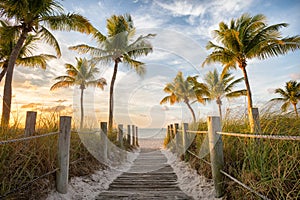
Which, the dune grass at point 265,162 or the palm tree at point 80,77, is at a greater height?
the palm tree at point 80,77

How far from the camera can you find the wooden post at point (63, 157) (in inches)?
115

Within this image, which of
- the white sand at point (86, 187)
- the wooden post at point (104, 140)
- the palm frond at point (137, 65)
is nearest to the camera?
the white sand at point (86, 187)

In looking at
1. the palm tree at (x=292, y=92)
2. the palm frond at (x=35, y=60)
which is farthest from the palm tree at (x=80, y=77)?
the palm tree at (x=292, y=92)

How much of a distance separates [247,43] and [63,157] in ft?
51.1

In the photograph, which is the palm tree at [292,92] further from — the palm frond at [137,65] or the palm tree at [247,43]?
the palm frond at [137,65]

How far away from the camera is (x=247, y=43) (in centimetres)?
1523

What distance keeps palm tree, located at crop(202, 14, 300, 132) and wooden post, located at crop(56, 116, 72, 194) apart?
1365 centimetres

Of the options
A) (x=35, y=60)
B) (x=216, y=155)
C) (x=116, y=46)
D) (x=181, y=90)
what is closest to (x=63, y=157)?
(x=216, y=155)

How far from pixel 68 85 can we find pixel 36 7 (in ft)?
46.9

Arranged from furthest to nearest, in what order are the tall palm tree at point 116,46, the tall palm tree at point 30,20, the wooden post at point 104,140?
the tall palm tree at point 116,46, the tall palm tree at point 30,20, the wooden post at point 104,140

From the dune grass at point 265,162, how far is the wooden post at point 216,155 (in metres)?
0.10

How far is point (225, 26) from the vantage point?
56.0 ft

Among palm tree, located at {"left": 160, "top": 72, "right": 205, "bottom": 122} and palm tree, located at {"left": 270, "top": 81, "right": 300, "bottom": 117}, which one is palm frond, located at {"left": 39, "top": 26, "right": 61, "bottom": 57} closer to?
palm tree, located at {"left": 160, "top": 72, "right": 205, "bottom": 122}

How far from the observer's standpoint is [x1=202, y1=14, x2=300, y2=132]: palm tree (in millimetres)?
13920
